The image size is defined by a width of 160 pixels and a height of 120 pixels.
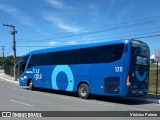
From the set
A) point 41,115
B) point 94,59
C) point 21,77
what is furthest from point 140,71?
point 21,77

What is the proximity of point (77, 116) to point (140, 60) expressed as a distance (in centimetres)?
751

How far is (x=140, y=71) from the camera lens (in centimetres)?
1784

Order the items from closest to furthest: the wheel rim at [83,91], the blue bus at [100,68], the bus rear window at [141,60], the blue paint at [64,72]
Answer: the blue bus at [100,68] → the bus rear window at [141,60] → the wheel rim at [83,91] → the blue paint at [64,72]

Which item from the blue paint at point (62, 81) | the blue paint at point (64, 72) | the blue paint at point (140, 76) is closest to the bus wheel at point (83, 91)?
the blue paint at point (64, 72)

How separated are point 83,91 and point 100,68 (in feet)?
7.38

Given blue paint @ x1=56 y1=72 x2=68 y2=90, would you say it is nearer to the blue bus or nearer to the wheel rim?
the blue bus

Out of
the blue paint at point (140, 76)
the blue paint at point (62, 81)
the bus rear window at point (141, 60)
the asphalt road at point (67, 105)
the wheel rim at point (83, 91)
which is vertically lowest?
the asphalt road at point (67, 105)

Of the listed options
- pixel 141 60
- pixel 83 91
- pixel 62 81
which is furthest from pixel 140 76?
pixel 62 81

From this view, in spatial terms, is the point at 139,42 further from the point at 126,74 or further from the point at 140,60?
the point at 126,74

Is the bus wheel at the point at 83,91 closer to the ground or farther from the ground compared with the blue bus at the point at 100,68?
closer to the ground

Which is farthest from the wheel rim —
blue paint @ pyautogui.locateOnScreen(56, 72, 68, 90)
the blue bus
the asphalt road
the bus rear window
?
the bus rear window

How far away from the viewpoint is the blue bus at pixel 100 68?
16938 millimetres

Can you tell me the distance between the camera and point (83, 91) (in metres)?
19.7

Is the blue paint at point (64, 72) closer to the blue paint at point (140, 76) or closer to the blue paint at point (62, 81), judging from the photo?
the blue paint at point (62, 81)
